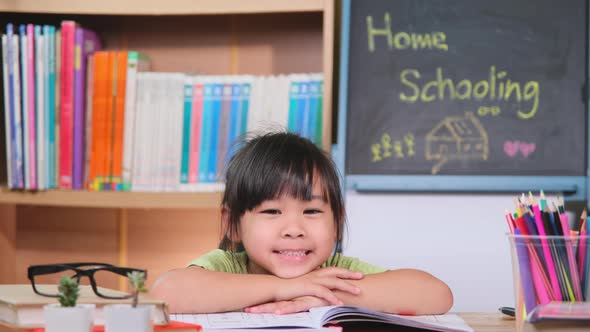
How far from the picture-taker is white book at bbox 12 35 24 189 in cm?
205

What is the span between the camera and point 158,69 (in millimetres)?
2295

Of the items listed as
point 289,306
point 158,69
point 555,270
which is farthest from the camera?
point 158,69

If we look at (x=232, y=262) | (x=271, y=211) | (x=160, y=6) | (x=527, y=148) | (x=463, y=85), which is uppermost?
(x=160, y=6)

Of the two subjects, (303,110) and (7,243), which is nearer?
(303,110)

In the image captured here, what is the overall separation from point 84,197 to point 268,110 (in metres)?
0.54

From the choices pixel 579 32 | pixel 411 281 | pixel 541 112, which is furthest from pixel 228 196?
pixel 579 32

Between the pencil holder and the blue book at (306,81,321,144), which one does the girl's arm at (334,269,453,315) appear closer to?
the pencil holder

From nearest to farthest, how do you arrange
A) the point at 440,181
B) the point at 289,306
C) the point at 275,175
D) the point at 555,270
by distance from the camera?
the point at 555,270
the point at 289,306
the point at 275,175
the point at 440,181

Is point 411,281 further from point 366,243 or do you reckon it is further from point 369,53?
point 369,53

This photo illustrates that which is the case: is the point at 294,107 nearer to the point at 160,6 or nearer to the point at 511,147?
the point at 160,6

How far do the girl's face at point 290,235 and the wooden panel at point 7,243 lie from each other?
1273 mm

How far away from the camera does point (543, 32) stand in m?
1.95

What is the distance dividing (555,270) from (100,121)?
5.02ft

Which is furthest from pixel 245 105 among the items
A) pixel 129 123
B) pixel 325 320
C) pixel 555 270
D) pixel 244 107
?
pixel 555 270
